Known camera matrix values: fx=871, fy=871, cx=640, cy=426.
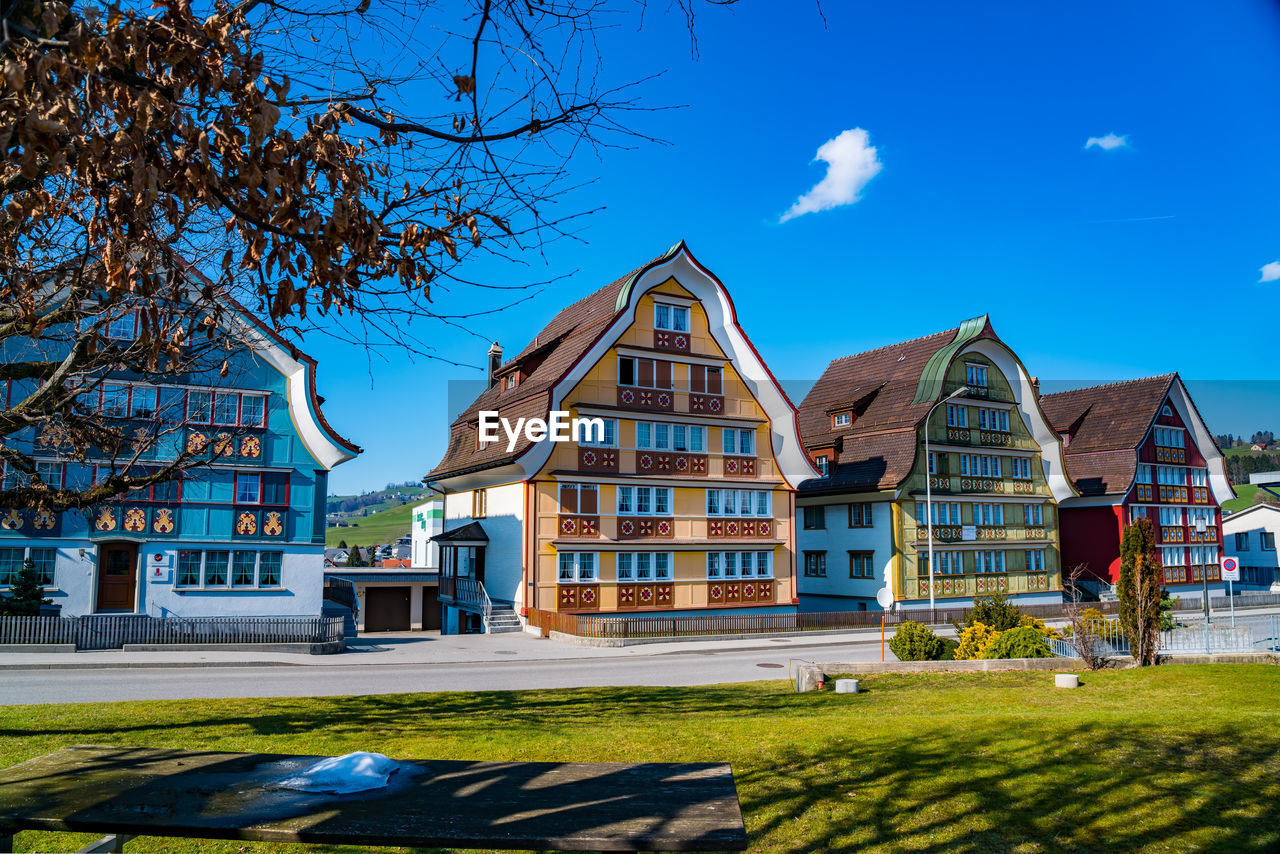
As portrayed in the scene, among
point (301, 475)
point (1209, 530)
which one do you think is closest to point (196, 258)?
point (301, 475)

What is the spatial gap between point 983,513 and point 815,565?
361 inches

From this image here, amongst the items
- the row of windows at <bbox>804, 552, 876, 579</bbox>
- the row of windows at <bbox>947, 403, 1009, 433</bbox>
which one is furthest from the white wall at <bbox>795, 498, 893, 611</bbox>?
the row of windows at <bbox>947, 403, 1009, 433</bbox>

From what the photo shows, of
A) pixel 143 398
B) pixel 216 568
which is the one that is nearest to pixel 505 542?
pixel 216 568

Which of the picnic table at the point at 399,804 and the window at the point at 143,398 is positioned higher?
the window at the point at 143,398

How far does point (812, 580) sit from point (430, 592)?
19.8 metres

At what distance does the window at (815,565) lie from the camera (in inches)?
1815

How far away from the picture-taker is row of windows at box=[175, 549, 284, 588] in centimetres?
2980

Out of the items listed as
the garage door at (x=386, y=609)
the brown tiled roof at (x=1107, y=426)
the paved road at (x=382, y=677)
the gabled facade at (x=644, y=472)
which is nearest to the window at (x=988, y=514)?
the brown tiled roof at (x=1107, y=426)

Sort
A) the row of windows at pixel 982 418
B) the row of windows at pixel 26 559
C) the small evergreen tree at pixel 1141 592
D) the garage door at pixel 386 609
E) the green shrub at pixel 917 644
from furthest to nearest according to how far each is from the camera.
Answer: the row of windows at pixel 982 418
the garage door at pixel 386 609
the row of windows at pixel 26 559
the green shrub at pixel 917 644
the small evergreen tree at pixel 1141 592

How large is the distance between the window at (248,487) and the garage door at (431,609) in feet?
41.9

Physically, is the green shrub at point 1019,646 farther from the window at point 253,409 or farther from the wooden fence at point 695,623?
the window at point 253,409

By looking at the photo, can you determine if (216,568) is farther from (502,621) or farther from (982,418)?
(982,418)

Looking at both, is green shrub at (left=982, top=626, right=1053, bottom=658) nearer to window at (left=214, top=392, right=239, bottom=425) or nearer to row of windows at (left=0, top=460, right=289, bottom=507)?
row of windows at (left=0, top=460, right=289, bottom=507)

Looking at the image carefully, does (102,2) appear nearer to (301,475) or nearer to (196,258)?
(196,258)
